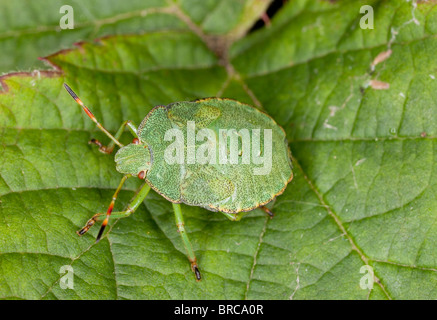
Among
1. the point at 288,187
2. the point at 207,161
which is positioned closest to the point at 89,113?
the point at 207,161

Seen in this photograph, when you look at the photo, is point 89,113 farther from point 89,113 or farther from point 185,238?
point 185,238

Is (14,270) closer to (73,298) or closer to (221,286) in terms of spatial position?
(73,298)

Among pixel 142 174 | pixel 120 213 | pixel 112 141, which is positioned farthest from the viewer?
pixel 112 141

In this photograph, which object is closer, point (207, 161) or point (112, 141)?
point (207, 161)

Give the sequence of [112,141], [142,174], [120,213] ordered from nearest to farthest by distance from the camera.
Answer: [120,213] → [142,174] → [112,141]

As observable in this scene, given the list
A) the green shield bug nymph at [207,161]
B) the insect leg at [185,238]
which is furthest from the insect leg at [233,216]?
the insect leg at [185,238]

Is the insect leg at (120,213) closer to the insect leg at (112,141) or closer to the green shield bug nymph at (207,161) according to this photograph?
the green shield bug nymph at (207,161)

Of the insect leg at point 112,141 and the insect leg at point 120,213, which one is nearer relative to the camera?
the insect leg at point 120,213
